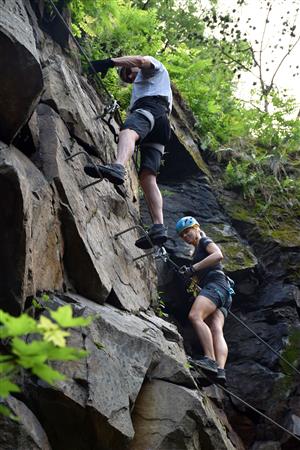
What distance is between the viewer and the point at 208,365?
717cm

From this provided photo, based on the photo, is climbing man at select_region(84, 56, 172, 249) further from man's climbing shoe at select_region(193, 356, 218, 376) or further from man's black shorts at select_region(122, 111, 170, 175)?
man's climbing shoe at select_region(193, 356, 218, 376)

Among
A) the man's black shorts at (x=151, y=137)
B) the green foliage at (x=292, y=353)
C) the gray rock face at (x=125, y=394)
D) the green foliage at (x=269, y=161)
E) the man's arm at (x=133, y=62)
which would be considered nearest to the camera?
the gray rock face at (x=125, y=394)

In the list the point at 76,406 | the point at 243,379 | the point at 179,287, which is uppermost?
the point at 76,406

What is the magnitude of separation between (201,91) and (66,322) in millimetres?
12080

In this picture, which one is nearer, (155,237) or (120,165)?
(120,165)

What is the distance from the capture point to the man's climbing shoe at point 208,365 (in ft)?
23.4

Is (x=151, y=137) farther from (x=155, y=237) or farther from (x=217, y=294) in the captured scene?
(x=217, y=294)

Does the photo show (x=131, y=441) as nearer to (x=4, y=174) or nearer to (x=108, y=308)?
(x=108, y=308)

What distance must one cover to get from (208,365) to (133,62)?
3.97 meters

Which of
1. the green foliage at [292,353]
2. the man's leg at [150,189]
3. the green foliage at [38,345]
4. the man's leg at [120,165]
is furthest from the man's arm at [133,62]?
the green foliage at [38,345]

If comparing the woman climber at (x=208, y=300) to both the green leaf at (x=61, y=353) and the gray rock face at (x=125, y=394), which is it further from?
the green leaf at (x=61, y=353)

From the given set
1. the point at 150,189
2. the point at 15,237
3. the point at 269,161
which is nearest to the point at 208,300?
the point at 150,189

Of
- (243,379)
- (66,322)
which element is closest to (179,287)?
(243,379)

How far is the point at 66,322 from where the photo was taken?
→ 1.56 m
